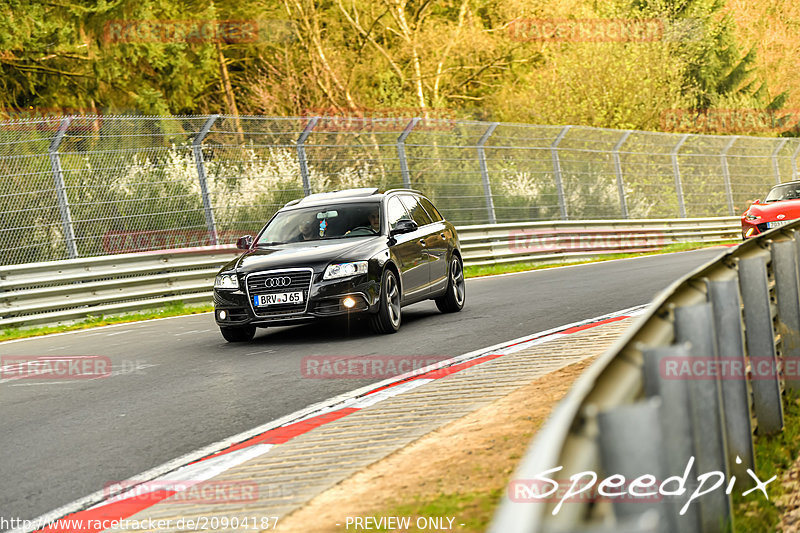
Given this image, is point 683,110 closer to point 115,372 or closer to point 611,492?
point 115,372

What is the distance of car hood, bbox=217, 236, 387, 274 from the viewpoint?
11.5m

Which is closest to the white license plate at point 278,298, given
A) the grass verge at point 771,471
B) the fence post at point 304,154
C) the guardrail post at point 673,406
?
the grass verge at point 771,471

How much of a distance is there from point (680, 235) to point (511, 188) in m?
6.18

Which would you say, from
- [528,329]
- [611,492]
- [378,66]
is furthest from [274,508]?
[378,66]

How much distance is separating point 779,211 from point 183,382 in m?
15.3

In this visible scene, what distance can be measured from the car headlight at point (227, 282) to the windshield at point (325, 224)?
1074 mm

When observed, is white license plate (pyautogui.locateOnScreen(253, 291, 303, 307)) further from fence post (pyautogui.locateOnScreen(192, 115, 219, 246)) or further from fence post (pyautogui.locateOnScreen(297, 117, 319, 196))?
fence post (pyautogui.locateOnScreen(297, 117, 319, 196))

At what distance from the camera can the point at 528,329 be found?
11.5 metres

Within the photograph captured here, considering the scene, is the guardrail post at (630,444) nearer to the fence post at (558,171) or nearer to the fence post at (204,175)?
the fence post at (204,175)

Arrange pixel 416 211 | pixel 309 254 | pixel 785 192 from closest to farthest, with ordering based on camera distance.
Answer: pixel 309 254 < pixel 416 211 < pixel 785 192

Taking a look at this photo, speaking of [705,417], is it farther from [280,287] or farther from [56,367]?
[56,367]

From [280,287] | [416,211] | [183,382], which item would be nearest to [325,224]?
[280,287]

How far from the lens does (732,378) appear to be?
499cm

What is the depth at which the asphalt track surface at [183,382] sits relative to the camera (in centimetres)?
657
